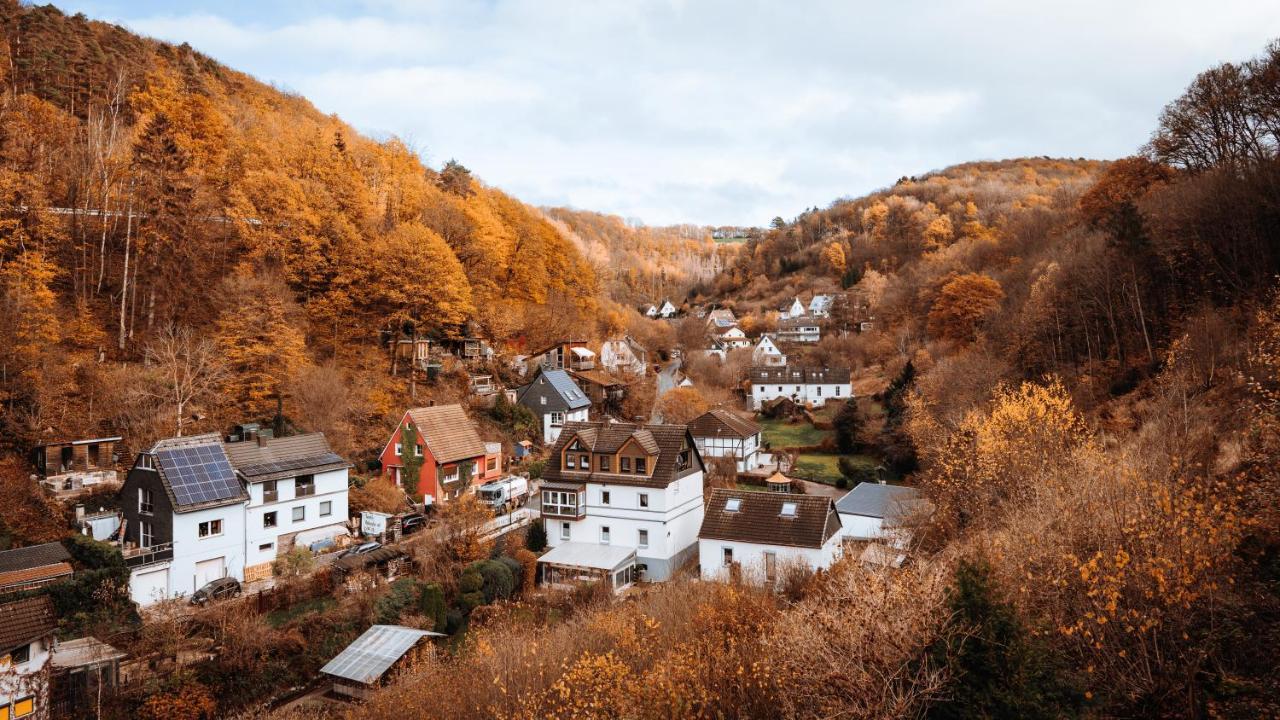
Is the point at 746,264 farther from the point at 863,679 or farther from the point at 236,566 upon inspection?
the point at 863,679

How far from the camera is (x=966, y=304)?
133 ft

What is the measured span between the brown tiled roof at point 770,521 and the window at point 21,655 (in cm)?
1882

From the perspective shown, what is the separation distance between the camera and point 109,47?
48844 mm

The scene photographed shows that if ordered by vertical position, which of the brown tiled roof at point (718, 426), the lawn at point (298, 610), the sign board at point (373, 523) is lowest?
the lawn at point (298, 610)

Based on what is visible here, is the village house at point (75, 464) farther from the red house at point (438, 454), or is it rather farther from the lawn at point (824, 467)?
the lawn at point (824, 467)

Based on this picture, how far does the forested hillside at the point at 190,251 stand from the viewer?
25484mm

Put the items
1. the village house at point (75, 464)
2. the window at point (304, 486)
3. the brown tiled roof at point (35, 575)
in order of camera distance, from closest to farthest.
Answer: the brown tiled roof at point (35, 575)
the village house at point (75, 464)
the window at point (304, 486)

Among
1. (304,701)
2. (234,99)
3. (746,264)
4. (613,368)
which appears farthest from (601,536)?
(746,264)

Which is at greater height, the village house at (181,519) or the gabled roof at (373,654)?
the village house at (181,519)

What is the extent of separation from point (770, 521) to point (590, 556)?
23.4ft

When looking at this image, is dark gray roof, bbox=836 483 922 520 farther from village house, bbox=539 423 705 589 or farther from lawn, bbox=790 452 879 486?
village house, bbox=539 423 705 589

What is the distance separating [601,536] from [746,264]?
102971 mm

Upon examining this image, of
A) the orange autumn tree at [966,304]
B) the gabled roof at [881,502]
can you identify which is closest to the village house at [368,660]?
the gabled roof at [881,502]

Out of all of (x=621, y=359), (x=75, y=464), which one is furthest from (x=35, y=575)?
(x=621, y=359)
